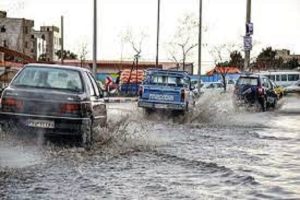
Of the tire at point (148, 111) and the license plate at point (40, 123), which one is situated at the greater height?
the license plate at point (40, 123)

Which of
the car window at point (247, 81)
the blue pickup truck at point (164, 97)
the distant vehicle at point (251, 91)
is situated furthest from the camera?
the car window at point (247, 81)

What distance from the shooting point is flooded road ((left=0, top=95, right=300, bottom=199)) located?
26.3 ft

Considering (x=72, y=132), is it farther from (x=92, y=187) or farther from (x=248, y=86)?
(x=248, y=86)

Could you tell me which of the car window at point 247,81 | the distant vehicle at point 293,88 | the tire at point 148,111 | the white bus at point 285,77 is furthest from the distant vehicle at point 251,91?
the white bus at point 285,77

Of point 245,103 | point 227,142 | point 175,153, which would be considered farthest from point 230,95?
point 175,153

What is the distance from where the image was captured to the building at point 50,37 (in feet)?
421

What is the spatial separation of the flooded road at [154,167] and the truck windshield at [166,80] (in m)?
6.31

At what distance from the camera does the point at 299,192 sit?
838cm

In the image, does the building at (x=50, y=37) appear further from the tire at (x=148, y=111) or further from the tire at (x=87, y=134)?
the tire at (x=87, y=134)

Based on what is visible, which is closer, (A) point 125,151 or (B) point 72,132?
(B) point 72,132

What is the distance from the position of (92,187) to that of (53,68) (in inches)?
182

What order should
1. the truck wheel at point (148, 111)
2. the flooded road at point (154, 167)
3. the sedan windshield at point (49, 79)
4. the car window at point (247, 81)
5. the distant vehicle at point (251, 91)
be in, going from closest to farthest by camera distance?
the flooded road at point (154, 167) < the sedan windshield at point (49, 79) < the truck wheel at point (148, 111) < the distant vehicle at point (251, 91) < the car window at point (247, 81)

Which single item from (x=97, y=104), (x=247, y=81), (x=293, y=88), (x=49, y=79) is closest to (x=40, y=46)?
(x=293, y=88)

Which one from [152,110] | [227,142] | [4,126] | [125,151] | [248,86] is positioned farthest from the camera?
[248,86]
